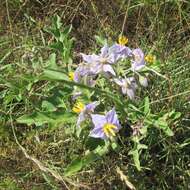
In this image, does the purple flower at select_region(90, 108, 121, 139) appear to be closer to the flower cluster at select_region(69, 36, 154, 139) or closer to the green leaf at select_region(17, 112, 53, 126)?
the flower cluster at select_region(69, 36, 154, 139)

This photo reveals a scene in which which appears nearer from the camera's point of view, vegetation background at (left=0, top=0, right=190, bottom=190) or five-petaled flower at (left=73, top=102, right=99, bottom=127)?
five-petaled flower at (left=73, top=102, right=99, bottom=127)

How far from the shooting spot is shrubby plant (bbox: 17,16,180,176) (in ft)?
5.57

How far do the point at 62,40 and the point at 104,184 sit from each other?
1.82 ft

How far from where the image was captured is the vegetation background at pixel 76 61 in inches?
77.1

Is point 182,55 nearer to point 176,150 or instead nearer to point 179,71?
point 179,71

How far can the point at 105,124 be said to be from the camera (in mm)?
1685

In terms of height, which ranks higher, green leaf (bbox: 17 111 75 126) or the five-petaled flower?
the five-petaled flower

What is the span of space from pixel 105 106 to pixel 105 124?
4.6 inches

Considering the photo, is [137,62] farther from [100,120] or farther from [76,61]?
[76,61]

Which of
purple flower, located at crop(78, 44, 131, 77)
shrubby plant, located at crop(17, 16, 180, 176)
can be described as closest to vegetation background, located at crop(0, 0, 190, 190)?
shrubby plant, located at crop(17, 16, 180, 176)

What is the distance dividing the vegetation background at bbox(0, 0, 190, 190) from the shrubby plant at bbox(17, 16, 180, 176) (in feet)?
0.36

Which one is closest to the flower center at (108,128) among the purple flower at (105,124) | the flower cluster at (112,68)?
the purple flower at (105,124)

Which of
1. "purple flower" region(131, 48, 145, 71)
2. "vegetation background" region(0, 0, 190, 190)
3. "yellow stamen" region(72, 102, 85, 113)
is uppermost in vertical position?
"purple flower" region(131, 48, 145, 71)

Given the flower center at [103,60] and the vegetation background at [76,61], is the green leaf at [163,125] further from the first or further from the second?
the flower center at [103,60]
